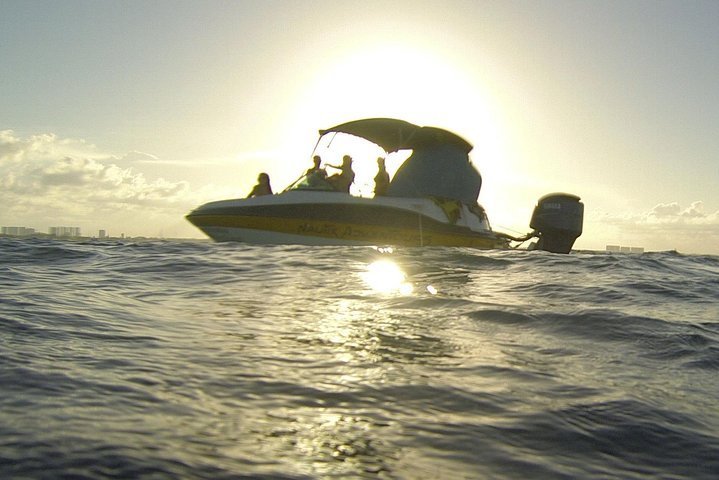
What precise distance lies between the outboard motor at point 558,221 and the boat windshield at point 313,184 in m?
6.11

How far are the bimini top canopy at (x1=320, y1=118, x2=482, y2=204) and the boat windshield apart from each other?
6.86 ft

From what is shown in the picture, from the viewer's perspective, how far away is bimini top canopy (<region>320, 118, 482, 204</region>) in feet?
49.8

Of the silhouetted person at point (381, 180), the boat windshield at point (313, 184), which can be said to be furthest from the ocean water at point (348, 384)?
the silhouetted person at point (381, 180)

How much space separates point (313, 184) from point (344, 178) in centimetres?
84

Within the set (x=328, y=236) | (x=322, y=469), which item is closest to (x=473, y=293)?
(x=322, y=469)

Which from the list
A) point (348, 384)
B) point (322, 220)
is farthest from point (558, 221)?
point (348, 384)

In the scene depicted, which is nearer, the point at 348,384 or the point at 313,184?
the point at 348,384

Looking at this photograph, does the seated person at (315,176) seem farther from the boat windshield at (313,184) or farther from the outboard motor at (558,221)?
the outboard motor at (558,221)

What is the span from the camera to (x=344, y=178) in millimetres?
14141

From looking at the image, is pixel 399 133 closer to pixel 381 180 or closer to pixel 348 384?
pixel 381 180

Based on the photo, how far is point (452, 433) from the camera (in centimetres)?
221

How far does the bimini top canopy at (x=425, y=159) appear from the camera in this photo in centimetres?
1516

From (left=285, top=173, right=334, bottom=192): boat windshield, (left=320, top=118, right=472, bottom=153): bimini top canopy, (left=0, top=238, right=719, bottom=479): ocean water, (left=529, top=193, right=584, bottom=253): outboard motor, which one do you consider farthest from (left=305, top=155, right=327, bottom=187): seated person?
(left=0, top=238, right=719, bottom=479): ocean water

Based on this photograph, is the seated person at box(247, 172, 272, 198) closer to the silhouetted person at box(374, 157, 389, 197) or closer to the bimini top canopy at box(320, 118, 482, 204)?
the bimini top canopy at box(320, 118, 482, 204)
